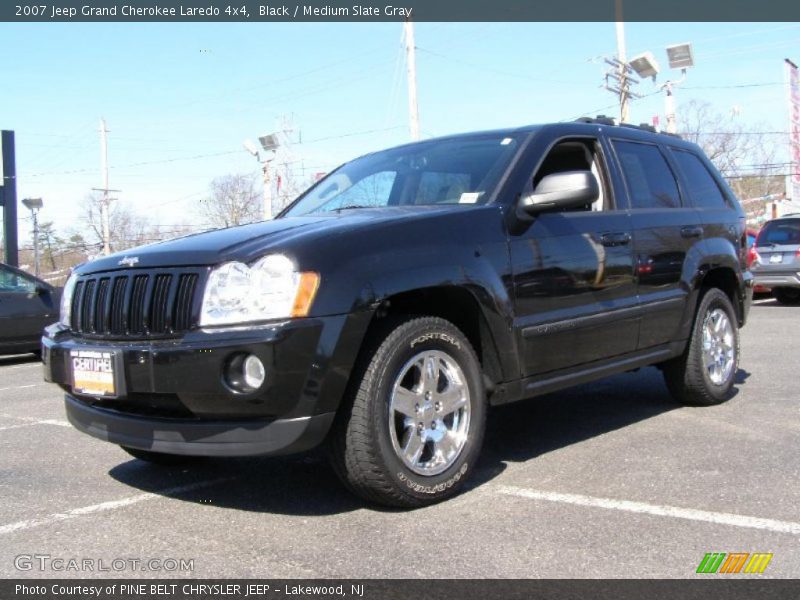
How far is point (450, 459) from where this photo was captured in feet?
12.3

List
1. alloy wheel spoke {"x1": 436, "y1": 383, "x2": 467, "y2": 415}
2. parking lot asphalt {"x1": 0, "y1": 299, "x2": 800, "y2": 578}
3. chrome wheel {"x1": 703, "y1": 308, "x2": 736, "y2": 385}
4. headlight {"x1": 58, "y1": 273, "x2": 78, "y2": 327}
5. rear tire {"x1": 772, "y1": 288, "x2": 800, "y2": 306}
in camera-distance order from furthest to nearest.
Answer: rear tire {"x1": 772, "y1": 288, "x2": 800, "y2": 306} < chrome wheel {"x1": 703, "y1": 308, "x2": 736, "y2": 385} < headlight {"x1": 58, "y1": 273, "x2": 78, "y2": 327} < alloy wheel spoke {"x1": 436, "y1": 383, "x2": 467, "y2": 415} < parking lot asphalt {"x1": 0, "y1": 299, "x2": 800, "y2": 578}

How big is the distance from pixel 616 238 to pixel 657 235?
1.76 ft

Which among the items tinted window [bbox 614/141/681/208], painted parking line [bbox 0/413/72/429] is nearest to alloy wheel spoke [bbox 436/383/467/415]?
tinted window [bbox 614/141/681/208]

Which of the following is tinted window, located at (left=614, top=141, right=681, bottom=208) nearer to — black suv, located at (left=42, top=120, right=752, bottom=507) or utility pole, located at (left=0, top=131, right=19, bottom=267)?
black suv, located at (left=42, top=120, right=752, bottom=507)

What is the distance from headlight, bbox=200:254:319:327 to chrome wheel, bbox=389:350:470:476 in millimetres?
607

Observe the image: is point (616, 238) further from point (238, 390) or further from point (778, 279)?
point (778, 279)

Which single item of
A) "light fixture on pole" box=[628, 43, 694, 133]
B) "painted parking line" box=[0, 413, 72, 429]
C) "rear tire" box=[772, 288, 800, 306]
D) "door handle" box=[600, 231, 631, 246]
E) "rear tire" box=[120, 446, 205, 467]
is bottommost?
"painted parking line" box=[0, 413, 72, 429]

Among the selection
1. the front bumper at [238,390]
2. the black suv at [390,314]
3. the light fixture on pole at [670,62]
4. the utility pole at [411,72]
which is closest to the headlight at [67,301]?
the black suv at [390,314]

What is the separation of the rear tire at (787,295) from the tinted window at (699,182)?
1062 centimetres

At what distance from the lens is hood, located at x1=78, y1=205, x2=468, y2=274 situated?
341cm

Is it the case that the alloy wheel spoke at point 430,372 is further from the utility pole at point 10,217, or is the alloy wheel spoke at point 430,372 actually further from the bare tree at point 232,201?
the bare tree at point 232,201

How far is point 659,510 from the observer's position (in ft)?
11.6

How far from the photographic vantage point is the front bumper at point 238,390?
320cm

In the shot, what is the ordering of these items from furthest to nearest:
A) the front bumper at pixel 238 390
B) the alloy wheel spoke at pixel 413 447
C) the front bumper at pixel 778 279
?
1. the front bumper at pixel 778 279
2. the alloy wheel spoke at pixel 413 447
3. the front bumper at pixel 238 390
